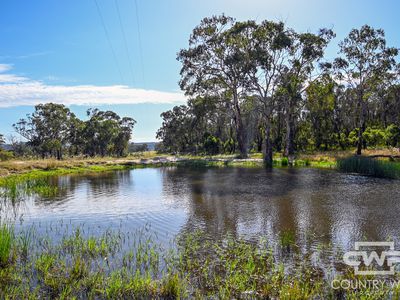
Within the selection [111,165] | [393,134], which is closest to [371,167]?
[393,134]

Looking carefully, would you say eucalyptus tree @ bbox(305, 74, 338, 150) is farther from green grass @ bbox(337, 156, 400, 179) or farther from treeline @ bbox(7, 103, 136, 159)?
treeline @ bbox(7, 103, 136, 159)

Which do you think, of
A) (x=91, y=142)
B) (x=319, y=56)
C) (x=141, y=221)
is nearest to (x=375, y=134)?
(x=319, y=56)

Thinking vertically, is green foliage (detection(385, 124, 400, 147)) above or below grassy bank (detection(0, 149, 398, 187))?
above

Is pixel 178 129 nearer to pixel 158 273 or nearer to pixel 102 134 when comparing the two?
pixel 102 134

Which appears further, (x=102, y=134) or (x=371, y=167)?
(x=102, y=134)

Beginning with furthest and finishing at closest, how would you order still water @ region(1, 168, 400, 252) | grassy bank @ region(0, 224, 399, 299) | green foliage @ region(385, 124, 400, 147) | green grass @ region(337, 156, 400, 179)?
green foliage @ region(385, 124, 400, 147) → green grass @ region(337, 156, 400, 179) → still water @ region(1, 168, 400, 252) → grassy bank @ region(0, 224, 399, 299)

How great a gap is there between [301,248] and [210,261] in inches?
119

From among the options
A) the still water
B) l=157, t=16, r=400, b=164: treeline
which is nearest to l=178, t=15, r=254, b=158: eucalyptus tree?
l=157, t=16, r=400, b=164: treeline

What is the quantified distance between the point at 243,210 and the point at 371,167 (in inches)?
770

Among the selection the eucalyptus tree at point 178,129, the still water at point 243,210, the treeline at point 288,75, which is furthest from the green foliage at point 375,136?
the eucalyptus tree at point 178,129
